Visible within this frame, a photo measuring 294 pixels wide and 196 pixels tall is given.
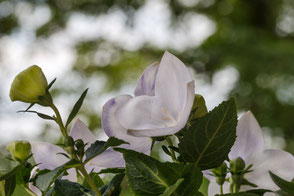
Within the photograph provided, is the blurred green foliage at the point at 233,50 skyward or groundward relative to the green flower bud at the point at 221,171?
groundward

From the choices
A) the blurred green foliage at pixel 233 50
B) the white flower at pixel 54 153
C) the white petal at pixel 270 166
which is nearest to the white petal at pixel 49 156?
the white flower at pixel 54 153

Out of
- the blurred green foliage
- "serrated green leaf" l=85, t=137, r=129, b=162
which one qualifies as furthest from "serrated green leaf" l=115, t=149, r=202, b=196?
A: the blurred green foliage

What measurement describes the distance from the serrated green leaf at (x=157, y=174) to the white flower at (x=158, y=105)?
0.06ft

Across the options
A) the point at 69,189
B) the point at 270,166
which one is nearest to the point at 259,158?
the point at 270,166

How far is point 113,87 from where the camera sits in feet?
10.2

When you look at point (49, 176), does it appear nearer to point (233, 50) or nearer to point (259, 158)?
point (259, 158)

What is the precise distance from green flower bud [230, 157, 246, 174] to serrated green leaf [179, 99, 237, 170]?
0.09 feet

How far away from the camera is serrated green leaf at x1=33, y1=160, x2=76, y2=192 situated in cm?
19

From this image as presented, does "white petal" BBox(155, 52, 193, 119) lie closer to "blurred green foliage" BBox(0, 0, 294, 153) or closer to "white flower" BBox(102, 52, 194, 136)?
"white flower" BBox(102, 52, 194, 136)

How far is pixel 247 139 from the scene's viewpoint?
0.85 ft

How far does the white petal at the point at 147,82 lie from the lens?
23cm

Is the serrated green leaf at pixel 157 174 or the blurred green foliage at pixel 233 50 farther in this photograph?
the blurred green foliage at pixel 233 50

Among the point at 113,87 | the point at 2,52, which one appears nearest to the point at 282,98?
the point at 113,87

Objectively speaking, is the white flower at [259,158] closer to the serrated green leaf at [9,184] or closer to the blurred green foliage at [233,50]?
the serrated green leaf at [9,184]
